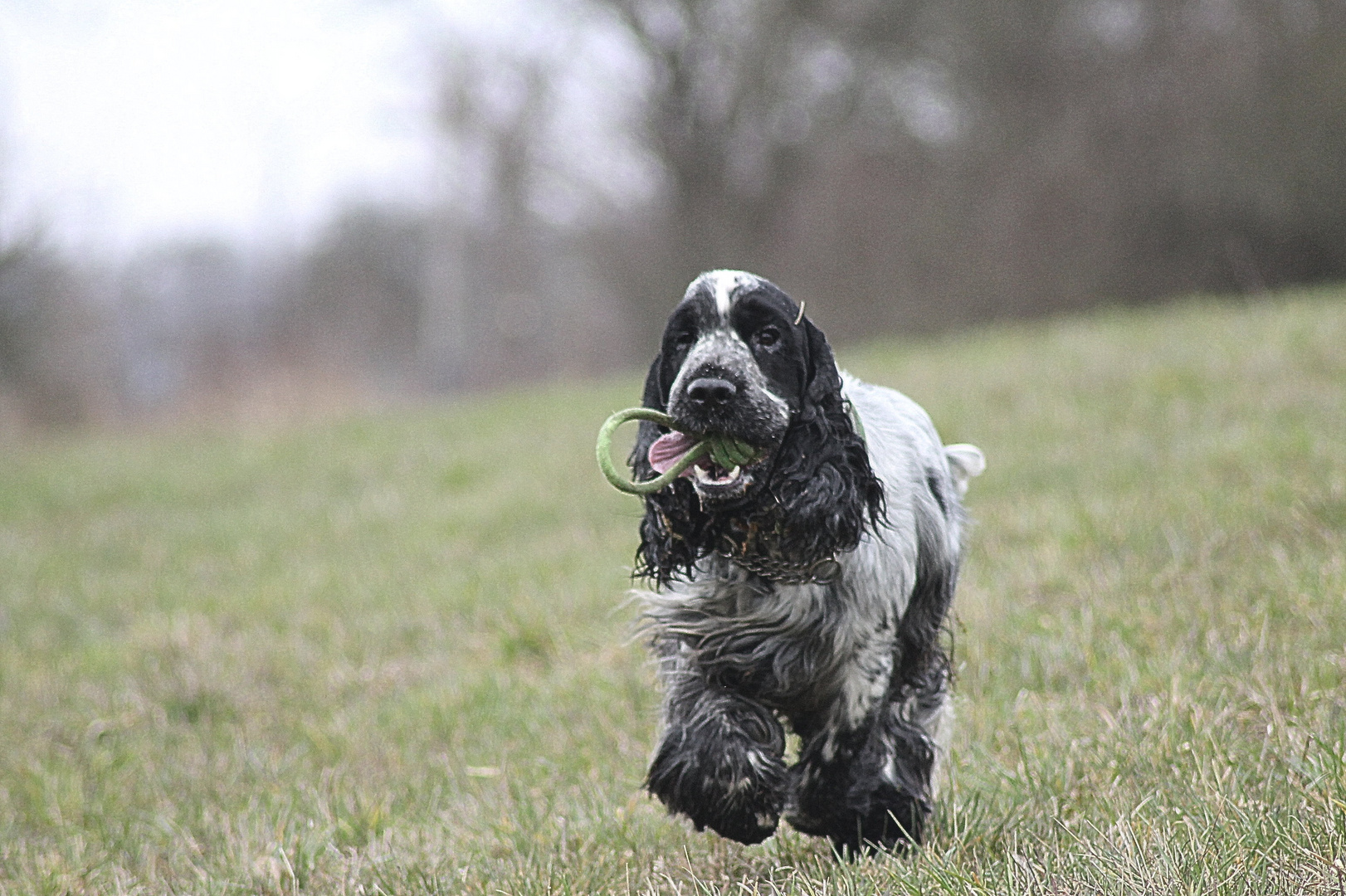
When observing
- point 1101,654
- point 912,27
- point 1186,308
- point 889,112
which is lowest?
point 1101,654

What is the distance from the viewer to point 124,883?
362 cm

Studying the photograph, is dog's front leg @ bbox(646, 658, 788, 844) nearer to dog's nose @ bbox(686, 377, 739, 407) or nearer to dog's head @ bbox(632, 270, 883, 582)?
dog's head @ bbox(632, 270, 883, 582)

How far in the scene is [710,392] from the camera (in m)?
2.66

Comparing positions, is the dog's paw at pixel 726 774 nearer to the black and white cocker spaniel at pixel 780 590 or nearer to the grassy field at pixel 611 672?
the black and white cocker spaniel at pixel 780 590

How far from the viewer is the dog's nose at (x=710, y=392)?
266cm

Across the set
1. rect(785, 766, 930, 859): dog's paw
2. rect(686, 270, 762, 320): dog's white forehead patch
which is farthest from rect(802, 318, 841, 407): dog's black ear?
rect(785, 766, 930, 859): dog's paw

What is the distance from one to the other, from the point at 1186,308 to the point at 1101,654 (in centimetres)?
959

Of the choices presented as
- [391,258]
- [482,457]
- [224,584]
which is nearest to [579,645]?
[224,584]

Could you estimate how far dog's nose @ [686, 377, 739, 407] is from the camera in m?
2.66

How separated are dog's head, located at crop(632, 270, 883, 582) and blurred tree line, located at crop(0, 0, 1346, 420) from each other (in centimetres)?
1419

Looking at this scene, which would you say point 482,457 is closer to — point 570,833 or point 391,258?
point 570,833

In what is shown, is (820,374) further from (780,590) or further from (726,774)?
(726,774)

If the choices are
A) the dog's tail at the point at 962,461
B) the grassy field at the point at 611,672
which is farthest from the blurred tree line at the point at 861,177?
the dog's tail at the point at 962,461

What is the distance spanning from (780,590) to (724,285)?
681mm
